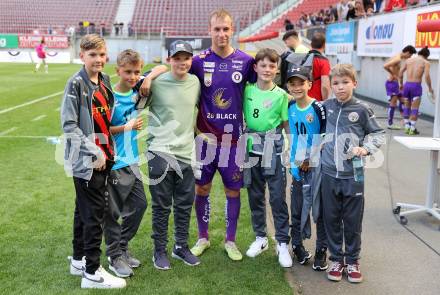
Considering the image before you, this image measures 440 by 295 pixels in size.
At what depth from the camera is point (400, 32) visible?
1402 cm

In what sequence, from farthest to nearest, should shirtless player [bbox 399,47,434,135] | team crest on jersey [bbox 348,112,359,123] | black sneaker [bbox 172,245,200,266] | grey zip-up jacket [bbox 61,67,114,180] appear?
shirtless player [bbox 399,47,434,135]
black sneaker [bbox 172,245,200,266]
team crest on jersey [bbox 348,112,359,123]
grey zip-up jacket [bbox 61,67,114,180]

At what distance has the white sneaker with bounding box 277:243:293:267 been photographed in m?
Result: 4.31

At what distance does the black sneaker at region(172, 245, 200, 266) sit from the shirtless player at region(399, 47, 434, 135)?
25.7ft

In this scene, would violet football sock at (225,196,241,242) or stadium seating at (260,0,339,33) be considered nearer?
violet football sock at (225,196,241,242)

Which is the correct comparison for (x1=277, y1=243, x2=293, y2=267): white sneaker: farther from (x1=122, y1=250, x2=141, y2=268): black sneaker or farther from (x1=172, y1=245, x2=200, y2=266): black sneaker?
(x1=122, y1=250, x2=141, y2=268): black sneaker

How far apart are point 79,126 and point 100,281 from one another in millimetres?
1158

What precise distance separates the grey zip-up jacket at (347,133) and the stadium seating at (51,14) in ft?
151

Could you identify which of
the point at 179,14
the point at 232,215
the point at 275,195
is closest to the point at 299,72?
the point at 275,195

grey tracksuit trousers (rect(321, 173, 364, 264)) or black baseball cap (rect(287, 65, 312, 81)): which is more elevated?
black baseball cap (rect(287, 65, 312, 81))

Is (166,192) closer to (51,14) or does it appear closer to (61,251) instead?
(61,251)

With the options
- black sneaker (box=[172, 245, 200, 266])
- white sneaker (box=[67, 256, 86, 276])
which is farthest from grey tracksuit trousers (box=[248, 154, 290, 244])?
white sneaker (box=[67, 256, 86, 276])

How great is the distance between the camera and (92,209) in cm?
376

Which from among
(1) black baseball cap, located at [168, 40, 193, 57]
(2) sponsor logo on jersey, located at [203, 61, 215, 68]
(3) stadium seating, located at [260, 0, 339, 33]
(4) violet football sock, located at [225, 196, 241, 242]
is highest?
(3) stadium seating, located at [260, 0, 339, 33]

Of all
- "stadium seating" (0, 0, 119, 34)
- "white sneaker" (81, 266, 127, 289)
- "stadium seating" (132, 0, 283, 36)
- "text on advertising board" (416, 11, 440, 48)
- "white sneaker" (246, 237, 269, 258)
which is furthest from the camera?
"stadium seating" (0, 0, 119, 34)
